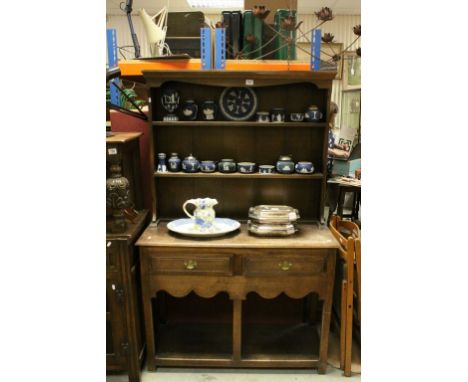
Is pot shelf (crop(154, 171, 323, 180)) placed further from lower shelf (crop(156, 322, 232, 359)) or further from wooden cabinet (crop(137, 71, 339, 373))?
lower shelf (crop(156, 322, 232, 359))

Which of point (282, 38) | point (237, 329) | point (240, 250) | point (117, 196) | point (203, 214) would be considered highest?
point (282, 38)

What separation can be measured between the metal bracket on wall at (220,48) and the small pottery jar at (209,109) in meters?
0.19

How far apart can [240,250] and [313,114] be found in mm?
834

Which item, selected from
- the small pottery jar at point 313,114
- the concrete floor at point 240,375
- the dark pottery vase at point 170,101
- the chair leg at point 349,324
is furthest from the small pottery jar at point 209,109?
the concrete floor at point 240,375

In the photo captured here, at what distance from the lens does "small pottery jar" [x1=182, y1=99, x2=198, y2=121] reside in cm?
211

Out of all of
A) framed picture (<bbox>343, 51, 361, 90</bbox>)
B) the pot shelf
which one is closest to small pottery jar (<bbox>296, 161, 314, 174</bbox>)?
the pot shelf

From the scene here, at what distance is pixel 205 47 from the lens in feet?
6.65

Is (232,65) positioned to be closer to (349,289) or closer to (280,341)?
(349,289)

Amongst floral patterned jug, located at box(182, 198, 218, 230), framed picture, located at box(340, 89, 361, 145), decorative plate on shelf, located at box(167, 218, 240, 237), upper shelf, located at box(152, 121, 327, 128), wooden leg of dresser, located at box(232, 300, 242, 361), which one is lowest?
wooden leg of dresser, located at box(232, 300, 242, 361)

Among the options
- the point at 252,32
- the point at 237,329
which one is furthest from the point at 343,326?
the point at 252,32

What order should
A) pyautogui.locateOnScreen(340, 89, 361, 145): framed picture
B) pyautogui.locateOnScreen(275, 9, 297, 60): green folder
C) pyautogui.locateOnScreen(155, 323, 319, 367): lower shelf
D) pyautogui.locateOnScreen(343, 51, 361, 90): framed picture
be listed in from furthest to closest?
pyautogui.locateOnScreen(343, 51, 361, 90): framed picture, pyautogui.locateOnScreen(340, 89, 361, 145): framed picture, pyautogui.locateOnScreen(275, 9, 297, 60): green folder, pyautogui.locateOnScreen(155, 323, 319, 367): lower shelf

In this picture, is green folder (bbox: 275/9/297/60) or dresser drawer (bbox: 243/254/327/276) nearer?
dresser drawer (bbox: 243/254/327/276)

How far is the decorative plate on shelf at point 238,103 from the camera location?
83.8 inches

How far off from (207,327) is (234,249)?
755 mm
